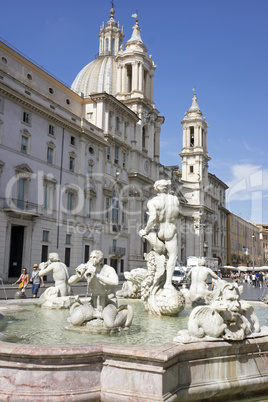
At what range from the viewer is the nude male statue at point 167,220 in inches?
287

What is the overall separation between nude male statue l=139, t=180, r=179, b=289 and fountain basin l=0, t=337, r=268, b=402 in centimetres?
339

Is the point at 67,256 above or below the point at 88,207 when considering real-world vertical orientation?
below

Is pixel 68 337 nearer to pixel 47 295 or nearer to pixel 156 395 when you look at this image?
pixel 156 395

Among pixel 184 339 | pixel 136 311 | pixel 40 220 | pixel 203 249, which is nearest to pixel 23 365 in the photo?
pixel 184 339

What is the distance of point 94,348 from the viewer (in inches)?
147

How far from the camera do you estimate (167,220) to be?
290 inches

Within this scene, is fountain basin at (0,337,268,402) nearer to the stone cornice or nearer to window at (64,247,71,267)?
the stone cornice

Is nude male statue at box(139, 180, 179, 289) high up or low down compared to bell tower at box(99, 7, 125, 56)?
down

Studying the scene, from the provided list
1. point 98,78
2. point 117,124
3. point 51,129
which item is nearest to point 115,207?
point 117,124

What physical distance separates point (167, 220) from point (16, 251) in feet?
68.4

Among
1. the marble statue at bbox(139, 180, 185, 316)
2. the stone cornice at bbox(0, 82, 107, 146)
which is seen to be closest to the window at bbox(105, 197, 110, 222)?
the stone cornice at bbox(0, 82, 107, 146)

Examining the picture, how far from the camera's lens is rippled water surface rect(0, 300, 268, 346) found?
4793 mm

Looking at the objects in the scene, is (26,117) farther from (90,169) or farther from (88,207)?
(88,207)

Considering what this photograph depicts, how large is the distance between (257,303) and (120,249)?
27.6 meters
